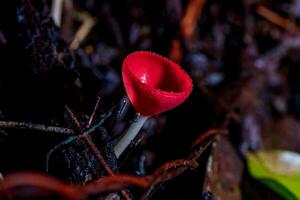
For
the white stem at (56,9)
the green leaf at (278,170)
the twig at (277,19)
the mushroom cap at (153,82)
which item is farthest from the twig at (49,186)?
the twig at (277,19)

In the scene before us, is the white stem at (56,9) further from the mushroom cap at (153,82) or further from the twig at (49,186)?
the twig at (49,186)

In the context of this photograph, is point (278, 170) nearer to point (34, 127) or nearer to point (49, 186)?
point (34, 127)

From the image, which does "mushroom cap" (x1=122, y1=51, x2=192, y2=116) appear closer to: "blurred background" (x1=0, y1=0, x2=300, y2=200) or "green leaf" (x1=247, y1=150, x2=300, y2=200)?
"blurred background" (x1=0, y1=0, x2=300, y2=200)

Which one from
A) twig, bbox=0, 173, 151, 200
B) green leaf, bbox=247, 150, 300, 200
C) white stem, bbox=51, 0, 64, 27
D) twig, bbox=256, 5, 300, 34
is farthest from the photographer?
twig, bbox=256, 5, 300, 34

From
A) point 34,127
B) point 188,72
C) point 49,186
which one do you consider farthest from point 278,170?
point 49,186

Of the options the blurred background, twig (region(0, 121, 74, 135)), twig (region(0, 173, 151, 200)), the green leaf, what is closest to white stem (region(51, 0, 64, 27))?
the blurred background

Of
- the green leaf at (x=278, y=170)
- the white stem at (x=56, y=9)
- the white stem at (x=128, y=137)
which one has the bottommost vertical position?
the green leaf at (x=278, y=170)
